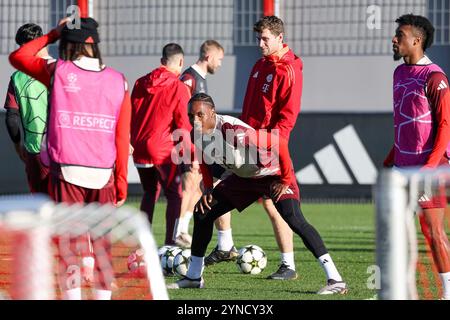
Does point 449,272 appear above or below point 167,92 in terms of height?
below

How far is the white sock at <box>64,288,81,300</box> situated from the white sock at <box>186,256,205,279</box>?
2476 millimetres

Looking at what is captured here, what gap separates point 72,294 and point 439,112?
3.01m

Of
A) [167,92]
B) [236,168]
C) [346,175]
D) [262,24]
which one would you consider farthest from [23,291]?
[346,175]

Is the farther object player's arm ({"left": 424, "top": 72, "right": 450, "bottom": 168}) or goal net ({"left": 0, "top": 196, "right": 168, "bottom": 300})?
player's arm ({"left": 424, "top": 72, "right": 450, "bottom": 168})

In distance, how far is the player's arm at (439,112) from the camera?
8.48 m

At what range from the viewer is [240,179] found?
940 cm

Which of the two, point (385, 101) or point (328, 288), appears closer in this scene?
point (328, 288)

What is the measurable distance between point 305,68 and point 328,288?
41.5ft

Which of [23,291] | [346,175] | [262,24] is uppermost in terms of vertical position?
[262,24]

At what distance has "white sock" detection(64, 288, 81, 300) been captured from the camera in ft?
22.5

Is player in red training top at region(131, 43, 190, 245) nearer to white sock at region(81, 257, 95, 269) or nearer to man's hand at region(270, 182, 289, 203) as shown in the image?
man's hand at region(270, 182, 289, 203)

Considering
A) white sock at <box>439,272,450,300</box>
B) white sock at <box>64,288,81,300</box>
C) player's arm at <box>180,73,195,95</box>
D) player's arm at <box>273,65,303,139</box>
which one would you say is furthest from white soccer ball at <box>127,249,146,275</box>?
player's arm at <box>180,73,195,95</box>

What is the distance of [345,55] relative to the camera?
2138cm

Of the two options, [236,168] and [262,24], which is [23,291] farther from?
[262,24]
